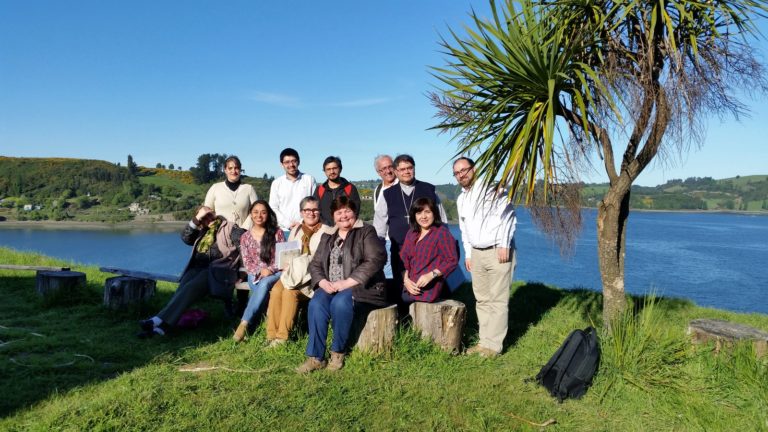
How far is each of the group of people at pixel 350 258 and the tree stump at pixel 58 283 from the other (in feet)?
5.66

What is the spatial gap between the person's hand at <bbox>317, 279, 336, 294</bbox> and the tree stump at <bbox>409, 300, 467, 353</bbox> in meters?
0.72

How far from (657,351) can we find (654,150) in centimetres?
142

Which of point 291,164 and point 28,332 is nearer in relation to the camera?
point 28,332

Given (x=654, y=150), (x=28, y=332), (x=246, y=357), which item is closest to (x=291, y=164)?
(x=246, y=357)

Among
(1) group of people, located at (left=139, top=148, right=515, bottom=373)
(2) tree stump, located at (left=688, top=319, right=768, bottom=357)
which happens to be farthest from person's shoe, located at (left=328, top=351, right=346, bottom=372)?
(2) tree stump, located at (left=688, top=319, right=768, bottom=357)

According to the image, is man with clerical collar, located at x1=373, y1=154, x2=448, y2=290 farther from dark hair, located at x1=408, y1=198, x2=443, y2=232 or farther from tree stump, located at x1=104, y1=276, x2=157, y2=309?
tree stump, located at x1=104, y1=276, x2=157, y2=309

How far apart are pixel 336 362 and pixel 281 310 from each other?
71 centimetres

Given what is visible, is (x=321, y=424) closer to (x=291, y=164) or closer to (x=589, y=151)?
(x=589, y=151)

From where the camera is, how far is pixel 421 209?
398 cm

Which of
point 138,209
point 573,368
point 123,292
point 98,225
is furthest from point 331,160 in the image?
point 138,209

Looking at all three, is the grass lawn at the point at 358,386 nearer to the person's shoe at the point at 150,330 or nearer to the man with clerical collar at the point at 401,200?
the person's shoe at the point at 150,330

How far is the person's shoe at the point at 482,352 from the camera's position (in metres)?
3.86

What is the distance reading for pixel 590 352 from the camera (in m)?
3.25

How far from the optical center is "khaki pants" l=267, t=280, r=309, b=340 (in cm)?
389
